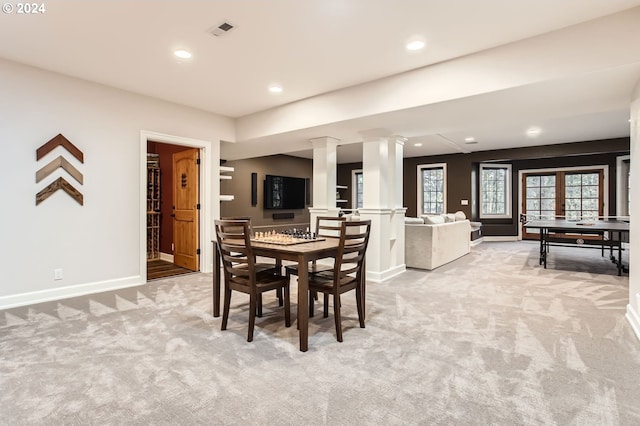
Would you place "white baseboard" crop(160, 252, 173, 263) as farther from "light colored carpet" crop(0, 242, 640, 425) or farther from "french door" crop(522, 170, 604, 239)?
"french door" crop(522, 170, 604, 239)

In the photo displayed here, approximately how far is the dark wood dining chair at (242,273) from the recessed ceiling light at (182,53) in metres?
1.68

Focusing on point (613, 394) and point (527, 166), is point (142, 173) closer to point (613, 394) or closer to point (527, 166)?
point (613, 394)

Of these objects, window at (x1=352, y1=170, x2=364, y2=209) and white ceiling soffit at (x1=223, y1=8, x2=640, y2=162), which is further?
window at (x1=352, y1=170, x2=364, y2=209)

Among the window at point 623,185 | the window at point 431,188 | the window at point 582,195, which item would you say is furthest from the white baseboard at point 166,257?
the window at point 623,185

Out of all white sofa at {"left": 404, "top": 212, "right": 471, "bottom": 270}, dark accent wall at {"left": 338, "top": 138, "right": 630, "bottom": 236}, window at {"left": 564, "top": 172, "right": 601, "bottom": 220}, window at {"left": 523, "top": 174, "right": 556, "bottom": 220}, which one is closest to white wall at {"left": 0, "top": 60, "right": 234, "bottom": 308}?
white sofa at {"left": 404, "top": 212, "right": 471, "bottom": 270}

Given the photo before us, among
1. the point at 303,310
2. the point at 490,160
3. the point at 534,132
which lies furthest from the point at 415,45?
the point at 490,160

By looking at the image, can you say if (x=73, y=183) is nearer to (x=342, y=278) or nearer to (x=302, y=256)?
(x=302, y=256)

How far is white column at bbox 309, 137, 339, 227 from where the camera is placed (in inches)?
209

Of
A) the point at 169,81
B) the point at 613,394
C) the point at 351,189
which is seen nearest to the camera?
the point at 613,394

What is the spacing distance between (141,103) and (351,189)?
24.0ft

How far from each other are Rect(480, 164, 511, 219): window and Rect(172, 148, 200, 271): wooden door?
25.7 ft

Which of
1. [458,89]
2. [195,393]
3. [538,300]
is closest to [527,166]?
[538,300]

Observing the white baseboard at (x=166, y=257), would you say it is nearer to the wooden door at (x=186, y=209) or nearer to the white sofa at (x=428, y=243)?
the wooden door at (x=186, y=209)

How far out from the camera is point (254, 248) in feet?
8.96
